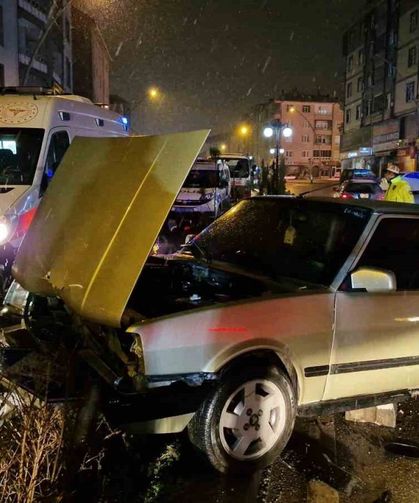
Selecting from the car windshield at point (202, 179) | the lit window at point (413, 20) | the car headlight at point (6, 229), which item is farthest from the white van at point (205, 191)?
the lit window at point (413, 20)

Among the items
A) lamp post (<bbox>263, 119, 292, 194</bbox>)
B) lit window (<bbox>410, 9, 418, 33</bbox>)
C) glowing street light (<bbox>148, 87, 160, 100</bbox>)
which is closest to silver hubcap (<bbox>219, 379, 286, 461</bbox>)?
lamp post (<bbox>263, 119, 292, 194</bbox>)

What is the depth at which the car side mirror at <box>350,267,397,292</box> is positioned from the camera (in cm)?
383

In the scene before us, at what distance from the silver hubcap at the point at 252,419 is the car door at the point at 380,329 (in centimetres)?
45

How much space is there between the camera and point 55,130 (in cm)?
904

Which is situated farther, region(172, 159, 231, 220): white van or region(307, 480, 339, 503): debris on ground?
region(172, 159, 231, 220): white van

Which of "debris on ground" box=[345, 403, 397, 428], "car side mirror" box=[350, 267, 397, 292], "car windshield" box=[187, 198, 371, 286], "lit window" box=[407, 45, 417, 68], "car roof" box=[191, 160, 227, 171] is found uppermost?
"lit window" box=[407, 45, 417, 68]

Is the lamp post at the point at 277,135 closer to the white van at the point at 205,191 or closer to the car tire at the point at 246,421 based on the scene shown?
the white van at the point at 205,191

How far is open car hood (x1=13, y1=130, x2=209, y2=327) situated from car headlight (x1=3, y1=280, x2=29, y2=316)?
0.99 ft

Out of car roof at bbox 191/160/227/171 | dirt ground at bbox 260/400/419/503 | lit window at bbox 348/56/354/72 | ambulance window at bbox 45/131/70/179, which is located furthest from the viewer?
lit window at bbox 348/56/354/72

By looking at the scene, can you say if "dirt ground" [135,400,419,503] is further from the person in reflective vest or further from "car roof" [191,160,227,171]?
"car roof" [191,160,227,171]

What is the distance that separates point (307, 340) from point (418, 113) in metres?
47.7

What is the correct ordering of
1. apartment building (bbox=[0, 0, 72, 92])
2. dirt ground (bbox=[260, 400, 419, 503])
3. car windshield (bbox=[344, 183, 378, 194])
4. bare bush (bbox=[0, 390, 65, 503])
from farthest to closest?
apartment building (bbox=[0, 0, 72, 92]) → car windshield (bbox=[344, 183, 378, 194]) → dirt ground (bbox=[260, 400, 419, 503]) → bare bush (bbox=[0, 390, 65, 503])

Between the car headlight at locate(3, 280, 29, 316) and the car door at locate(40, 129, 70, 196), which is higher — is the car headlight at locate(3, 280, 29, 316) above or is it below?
below

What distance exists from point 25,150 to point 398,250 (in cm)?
637
